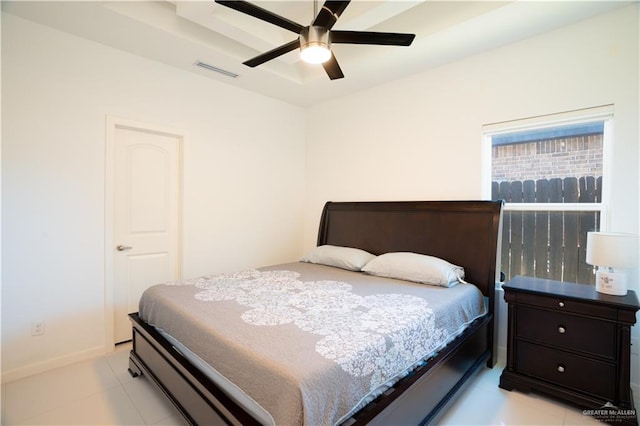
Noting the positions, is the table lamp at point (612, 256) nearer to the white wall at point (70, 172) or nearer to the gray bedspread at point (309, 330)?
→ the gray bedspread at point (309, 330)

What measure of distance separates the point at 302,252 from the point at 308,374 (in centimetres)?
348

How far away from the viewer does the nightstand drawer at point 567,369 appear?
77.8 inches

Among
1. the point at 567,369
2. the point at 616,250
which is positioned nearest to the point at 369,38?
the point at 616,250

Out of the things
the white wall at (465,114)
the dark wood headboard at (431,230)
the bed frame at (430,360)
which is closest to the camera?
the bed frame at (430,360)

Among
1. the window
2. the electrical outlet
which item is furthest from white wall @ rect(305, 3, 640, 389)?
the electrical outlet

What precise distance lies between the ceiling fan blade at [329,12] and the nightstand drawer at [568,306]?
229cm

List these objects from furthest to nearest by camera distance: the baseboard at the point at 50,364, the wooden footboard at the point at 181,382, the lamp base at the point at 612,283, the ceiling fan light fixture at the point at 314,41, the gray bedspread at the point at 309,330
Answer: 1. the baseboard at the point at 50,364
2. the lamp base at the point at 612,283
3. the ceiling fan light fixture at the point at 314,41
4. the wooden footboard at the point at 181,382
5. the gray bedspread at the point at 309,330

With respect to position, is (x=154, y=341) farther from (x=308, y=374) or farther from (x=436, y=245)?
(x=436, y=245)

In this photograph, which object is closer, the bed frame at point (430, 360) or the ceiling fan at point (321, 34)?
the bed frame at point (430, 360)

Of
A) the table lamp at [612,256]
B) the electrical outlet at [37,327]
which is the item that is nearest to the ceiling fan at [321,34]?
the table lamp at [612,256]

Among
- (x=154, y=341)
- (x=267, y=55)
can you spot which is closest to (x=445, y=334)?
(x=154, y=341)

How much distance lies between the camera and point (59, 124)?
2625mm

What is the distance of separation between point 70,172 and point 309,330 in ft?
8.37

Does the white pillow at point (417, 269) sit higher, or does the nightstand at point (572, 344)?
the white pillow at point (417, 269)
